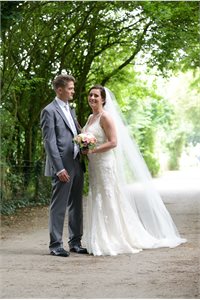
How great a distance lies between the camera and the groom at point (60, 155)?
664cm

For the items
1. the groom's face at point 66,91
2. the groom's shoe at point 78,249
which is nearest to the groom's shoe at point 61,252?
the groom's shoe at point 78,249

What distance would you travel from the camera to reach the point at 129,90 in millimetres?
21062

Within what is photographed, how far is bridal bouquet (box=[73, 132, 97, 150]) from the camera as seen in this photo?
6625mm

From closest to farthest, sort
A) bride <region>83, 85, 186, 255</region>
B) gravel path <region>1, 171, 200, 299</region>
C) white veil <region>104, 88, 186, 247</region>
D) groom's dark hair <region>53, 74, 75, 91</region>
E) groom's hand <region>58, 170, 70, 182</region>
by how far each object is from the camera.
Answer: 1. gravel path <region>1, 171, 200, 299</region>
2. groom's hand <region>58, 170, 70, 182</region>
3. groom's dark hair <region>53, 74, 75, 91</region>
4. bride <region>83, 85, 186, 255</region>
5. white veil <region>104, 88, 186, 247</region>

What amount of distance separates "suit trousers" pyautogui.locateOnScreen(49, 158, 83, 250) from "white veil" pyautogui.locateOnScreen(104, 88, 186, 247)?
0.58 metres

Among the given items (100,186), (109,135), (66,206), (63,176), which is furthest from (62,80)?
(66,206)

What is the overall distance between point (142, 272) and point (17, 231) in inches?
171

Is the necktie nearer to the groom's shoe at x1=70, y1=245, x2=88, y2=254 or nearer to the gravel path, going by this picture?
the groom's shoe at x1=70, y1=245, x2=88, y2=254

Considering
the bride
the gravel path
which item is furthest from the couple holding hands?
the gravel path

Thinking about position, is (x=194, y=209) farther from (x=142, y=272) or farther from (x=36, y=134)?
(x=142, y=272)

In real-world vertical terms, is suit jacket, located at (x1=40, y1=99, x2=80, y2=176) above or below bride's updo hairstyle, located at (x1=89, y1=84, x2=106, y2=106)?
below

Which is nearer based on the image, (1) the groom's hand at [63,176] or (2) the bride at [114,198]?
(1) the groom's hand at [63,176]

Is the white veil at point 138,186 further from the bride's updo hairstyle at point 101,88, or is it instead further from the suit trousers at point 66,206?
the suit trousers at point 66,206

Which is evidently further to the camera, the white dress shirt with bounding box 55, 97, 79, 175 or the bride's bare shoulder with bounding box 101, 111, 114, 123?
the bride's bare shoulder with bounding box 101, 111, 114, 123
